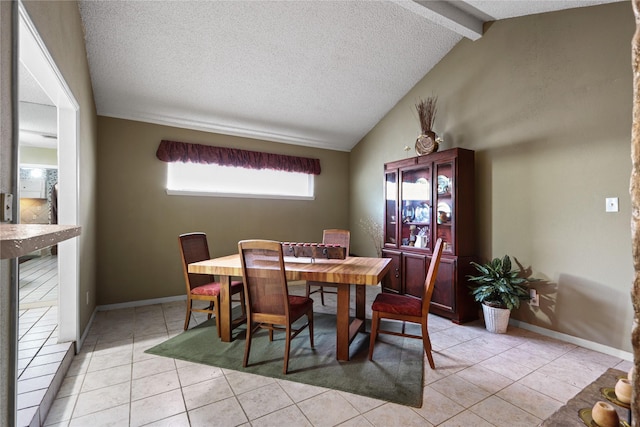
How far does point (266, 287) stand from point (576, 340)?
2.84 meters

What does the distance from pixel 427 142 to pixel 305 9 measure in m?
1.97

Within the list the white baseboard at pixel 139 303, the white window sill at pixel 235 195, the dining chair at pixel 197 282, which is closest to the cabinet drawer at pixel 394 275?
the white window sill at pixel 235 195

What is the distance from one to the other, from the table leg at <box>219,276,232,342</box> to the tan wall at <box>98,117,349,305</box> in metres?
1.58

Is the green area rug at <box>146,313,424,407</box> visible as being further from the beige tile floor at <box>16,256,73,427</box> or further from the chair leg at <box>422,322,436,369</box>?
the beige tile floor at <box>16,256,73,427</box>

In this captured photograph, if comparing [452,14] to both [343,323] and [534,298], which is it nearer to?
[534,298]

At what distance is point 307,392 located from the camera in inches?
74.9

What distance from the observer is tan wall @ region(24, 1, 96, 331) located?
1658 mm

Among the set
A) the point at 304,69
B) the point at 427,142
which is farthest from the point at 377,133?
the point at 304,69

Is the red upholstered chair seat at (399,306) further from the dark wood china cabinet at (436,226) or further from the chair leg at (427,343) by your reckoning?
the dark wood china cabinet at (436,226)

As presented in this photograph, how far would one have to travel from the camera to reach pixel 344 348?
2297mm

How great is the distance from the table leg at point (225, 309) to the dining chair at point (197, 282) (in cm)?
8

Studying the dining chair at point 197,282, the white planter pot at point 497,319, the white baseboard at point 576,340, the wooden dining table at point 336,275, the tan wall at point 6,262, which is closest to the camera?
the tan wall at point 6,262

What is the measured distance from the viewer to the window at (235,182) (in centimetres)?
395

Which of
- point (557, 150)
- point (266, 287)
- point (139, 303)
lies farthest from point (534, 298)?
point (139, 303)
